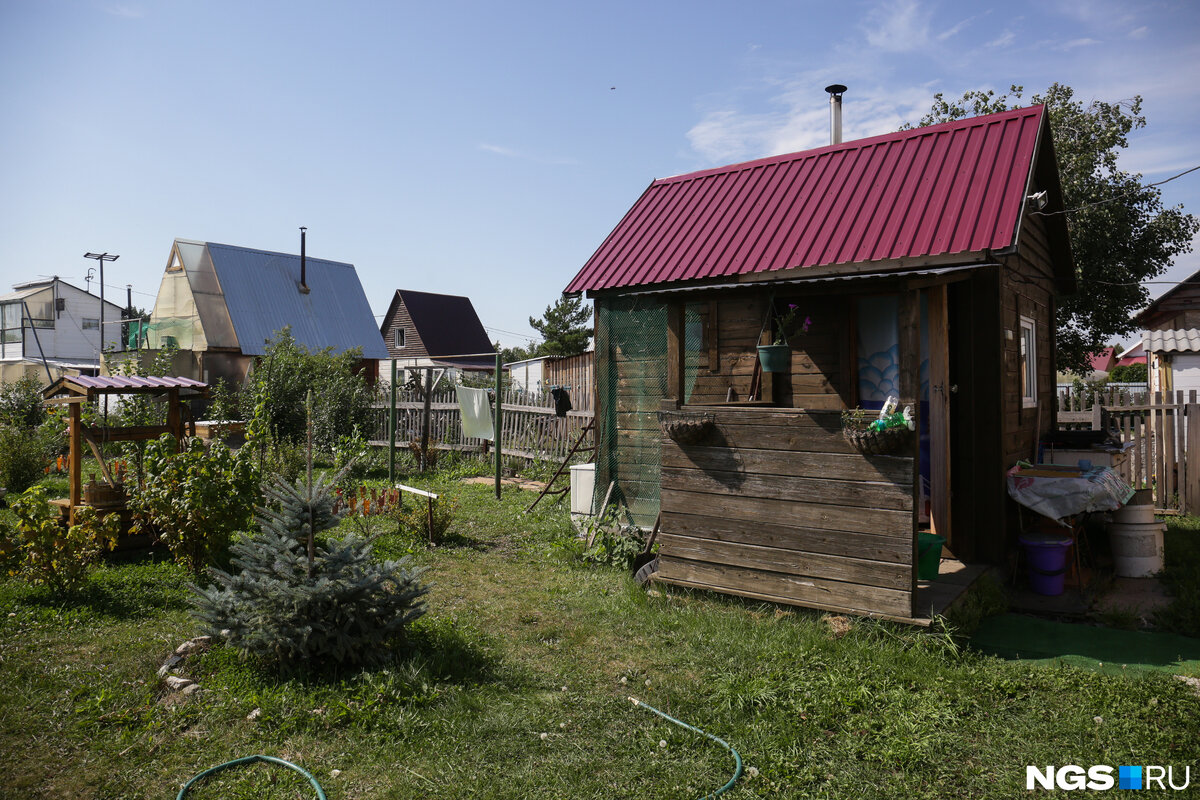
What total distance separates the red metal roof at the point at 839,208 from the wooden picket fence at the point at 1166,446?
4.61m

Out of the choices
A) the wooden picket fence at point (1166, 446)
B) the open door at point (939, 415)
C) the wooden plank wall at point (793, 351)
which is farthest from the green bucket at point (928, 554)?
the wooden picket fence at point (1166, 446)

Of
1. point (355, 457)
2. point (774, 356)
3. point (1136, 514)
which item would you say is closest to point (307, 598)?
point (774, 356)

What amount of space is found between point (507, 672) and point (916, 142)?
6.71m

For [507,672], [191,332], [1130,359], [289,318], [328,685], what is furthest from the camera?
[1130,359]

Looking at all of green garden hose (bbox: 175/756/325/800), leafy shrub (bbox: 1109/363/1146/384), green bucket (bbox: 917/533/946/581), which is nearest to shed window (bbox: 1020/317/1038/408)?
green bucket (bbox: 917/533/946/581)

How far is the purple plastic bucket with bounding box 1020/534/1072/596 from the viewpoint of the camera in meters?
6.35

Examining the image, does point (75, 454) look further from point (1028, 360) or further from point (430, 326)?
point (430, 326)

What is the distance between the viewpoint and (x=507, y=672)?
487 cm

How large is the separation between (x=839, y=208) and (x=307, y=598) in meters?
6.14

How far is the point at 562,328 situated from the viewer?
37594mm

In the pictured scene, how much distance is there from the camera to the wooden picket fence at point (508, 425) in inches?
520

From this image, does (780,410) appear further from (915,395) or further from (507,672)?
(507,672)

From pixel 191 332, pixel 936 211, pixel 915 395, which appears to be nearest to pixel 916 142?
pixel 936 211

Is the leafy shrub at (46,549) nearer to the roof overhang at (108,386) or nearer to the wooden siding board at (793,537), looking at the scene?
the roof overhang at (108,386)
